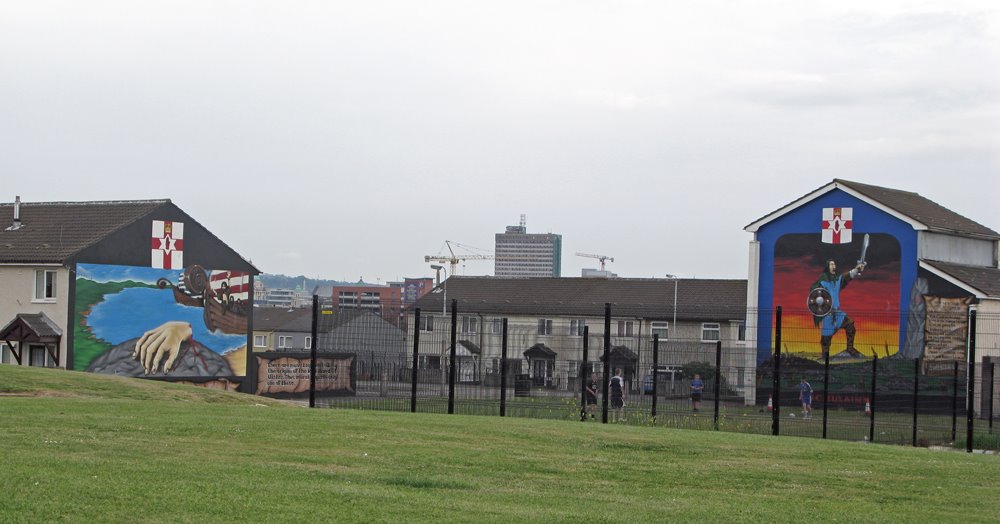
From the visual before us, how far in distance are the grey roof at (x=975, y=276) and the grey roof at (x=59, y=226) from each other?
3644 centimetres

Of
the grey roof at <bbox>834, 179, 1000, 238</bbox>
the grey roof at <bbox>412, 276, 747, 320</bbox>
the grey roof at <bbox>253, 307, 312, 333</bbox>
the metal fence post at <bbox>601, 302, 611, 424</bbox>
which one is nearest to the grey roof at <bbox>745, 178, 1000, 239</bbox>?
the grey roof at <bbox>834, 179, 1000, 238</bbox>

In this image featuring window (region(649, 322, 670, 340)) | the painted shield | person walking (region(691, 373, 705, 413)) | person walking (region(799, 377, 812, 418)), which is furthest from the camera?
window (region(649, 322, 670, 340))

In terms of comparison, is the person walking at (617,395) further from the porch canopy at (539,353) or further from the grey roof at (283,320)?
the grey roof at (283,320)

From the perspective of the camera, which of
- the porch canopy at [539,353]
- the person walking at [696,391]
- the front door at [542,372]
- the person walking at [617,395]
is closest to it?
the person walking at [617,395]

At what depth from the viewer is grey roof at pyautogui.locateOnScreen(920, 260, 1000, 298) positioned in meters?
52.8

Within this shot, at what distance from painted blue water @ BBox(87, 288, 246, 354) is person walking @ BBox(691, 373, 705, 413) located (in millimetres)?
33299

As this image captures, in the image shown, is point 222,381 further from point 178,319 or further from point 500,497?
point 500,497

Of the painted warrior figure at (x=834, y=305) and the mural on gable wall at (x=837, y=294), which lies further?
the painted warrior figure at (x=834, y=305)

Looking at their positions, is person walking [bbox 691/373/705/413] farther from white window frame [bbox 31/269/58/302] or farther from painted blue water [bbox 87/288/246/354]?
white window frame [bbox 31/269/58/302]

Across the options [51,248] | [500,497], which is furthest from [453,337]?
[51,248]

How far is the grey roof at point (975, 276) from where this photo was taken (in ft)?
173

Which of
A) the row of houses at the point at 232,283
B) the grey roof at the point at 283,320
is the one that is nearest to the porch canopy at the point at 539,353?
the row of houses at the point at 232,283

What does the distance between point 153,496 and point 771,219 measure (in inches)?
2046

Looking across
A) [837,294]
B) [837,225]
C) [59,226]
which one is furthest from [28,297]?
[837,225]
